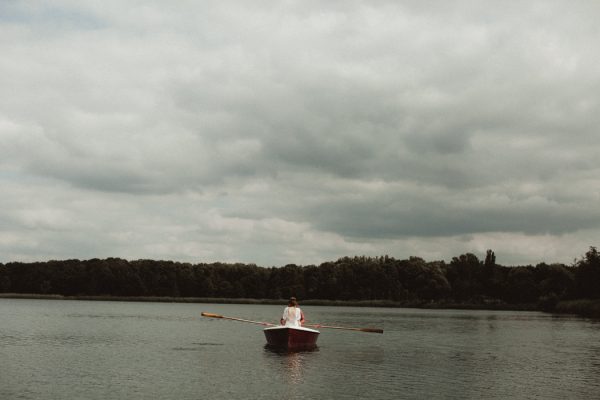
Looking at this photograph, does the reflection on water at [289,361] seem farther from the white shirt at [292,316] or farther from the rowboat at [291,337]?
the white shirt at [292,316]

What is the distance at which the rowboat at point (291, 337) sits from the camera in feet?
118

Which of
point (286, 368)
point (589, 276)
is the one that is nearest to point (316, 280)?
point (589, 276)

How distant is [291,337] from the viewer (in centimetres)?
3606

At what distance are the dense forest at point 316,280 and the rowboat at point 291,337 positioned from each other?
96733mm

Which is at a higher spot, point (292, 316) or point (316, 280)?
point (316, 280)

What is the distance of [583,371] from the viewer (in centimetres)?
3038

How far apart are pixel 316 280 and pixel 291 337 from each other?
115446 mm

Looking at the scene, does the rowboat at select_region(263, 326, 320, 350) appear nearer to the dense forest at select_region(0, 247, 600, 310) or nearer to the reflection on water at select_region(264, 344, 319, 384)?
the reflection on water at select_region(264, 344, 319, 384)

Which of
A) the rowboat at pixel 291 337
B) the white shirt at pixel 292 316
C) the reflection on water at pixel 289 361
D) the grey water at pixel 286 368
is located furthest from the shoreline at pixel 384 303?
the reflection on water at pixel 289 361

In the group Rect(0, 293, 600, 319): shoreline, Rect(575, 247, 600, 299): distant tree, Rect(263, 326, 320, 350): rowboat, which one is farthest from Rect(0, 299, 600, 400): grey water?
Rect(0, 293, 600, 319): shoreline

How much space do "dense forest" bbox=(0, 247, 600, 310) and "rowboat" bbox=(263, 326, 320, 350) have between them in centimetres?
9673

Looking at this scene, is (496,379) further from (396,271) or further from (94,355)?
(396,271)

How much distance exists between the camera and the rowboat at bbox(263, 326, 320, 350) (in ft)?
118

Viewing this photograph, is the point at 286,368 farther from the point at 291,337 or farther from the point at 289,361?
the point at 291,337
